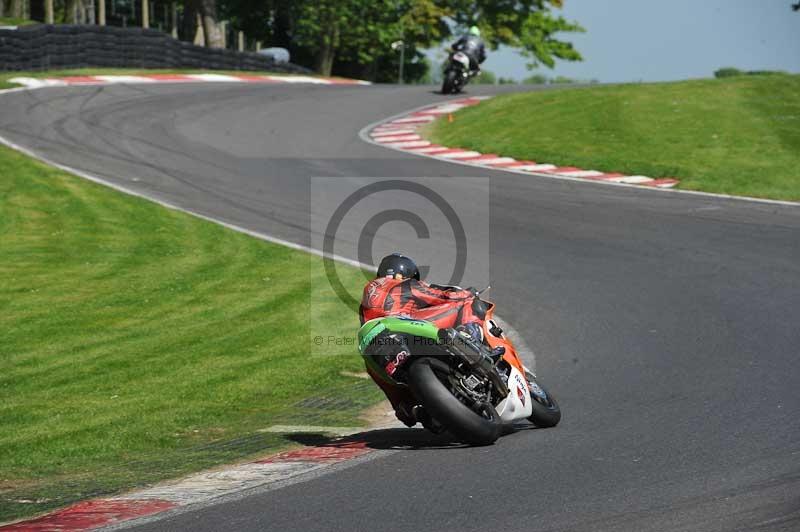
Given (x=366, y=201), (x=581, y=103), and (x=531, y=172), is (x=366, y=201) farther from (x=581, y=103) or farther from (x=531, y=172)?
(x=581, y=103)

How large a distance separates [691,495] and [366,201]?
1326 centimetres

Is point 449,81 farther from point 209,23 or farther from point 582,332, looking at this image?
point 582,332

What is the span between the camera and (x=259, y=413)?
30.2ft

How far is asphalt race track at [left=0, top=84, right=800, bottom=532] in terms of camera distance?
5672 millimetres

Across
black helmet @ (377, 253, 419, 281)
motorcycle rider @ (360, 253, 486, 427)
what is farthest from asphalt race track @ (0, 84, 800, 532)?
black helmet @ (377, 253, 419, 281)

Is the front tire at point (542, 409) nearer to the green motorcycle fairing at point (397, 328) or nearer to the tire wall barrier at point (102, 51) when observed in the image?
the green motorcycle fairing at point (397, 328)

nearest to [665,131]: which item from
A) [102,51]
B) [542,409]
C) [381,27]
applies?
[542,409]

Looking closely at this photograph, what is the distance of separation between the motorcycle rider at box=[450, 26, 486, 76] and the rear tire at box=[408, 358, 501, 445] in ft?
89.3

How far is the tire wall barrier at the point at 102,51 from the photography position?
108 ft

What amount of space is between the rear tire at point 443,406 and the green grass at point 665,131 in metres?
12.4

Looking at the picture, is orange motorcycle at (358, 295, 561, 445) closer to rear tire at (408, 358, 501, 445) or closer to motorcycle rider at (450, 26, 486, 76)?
rear tire at (408, 358, 501, 445)

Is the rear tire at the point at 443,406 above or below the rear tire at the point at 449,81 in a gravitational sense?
below

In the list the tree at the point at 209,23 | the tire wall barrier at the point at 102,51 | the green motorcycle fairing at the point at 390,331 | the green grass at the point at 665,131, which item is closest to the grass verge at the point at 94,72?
the tire wall barrier at the point at 102,51

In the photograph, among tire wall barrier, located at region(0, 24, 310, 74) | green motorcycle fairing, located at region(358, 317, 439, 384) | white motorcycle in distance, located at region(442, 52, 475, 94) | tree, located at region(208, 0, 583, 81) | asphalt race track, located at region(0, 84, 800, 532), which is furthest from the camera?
tree, located at region(208, 0, 583, 81)
